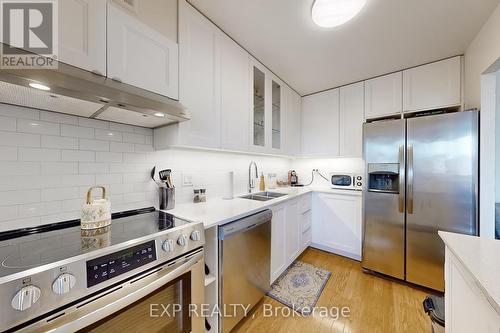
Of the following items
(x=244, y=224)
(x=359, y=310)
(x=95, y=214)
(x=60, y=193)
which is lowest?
(x=359, y=310)

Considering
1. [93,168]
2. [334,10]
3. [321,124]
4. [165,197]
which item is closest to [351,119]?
[321,124]

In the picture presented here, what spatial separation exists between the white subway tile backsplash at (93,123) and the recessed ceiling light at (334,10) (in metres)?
1.65

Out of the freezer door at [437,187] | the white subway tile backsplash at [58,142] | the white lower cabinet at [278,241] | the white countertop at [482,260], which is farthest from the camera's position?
the white lower cabinet at [278,241]

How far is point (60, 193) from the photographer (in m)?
1.09

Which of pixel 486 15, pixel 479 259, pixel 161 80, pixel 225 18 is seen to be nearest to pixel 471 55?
pixel 486 15

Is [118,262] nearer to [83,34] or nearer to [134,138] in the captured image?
[134,138]

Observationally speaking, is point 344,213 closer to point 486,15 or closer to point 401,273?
point 401,273

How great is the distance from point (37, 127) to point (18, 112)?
0.31ft

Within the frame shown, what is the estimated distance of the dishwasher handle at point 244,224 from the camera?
1.21 meters

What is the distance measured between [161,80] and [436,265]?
2.81 metres

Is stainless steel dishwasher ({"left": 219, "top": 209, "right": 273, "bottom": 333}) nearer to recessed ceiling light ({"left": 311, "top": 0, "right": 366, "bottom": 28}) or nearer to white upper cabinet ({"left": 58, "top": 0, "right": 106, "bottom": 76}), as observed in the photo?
white upper cabinet ({"left": 58, "top": 0, "right": 106, "bottom": 76})

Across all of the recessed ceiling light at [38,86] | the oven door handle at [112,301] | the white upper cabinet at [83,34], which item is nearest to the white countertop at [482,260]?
the oven door handle at [112,301]

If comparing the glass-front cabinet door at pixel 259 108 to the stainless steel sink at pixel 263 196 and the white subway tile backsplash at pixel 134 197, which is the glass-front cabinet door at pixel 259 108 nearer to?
the stainless steel sink at pixel 263 196

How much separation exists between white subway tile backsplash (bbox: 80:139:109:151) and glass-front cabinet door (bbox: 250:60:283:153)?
125 centimetres
